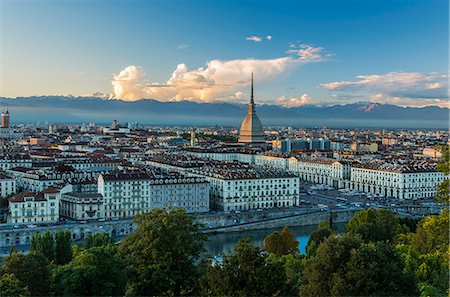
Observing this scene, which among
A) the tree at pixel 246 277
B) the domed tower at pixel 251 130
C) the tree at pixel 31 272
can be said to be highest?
the domed tower at pixel 251 130

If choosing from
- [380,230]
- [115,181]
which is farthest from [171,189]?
[380,230]

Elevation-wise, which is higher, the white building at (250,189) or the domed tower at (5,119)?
the domed tower at (5,119)

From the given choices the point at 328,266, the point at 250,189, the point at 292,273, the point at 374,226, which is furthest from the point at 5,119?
the point at 328,266

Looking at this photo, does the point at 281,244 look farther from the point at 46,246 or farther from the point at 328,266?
the point at 328,266

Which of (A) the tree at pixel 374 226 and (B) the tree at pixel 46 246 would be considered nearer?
(B) the tree at pixel 46 246

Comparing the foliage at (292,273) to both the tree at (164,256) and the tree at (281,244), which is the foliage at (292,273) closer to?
the tree at (164,256)

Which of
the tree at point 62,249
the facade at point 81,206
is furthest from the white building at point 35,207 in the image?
the tree at point 62,249

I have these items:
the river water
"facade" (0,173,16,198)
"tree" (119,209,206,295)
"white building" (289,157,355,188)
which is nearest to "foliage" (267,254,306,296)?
"tree" (119,209,206,295)

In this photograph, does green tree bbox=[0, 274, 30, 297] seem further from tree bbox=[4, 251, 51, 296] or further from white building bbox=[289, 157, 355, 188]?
white building bbox=[289, 157, 355, 188]
